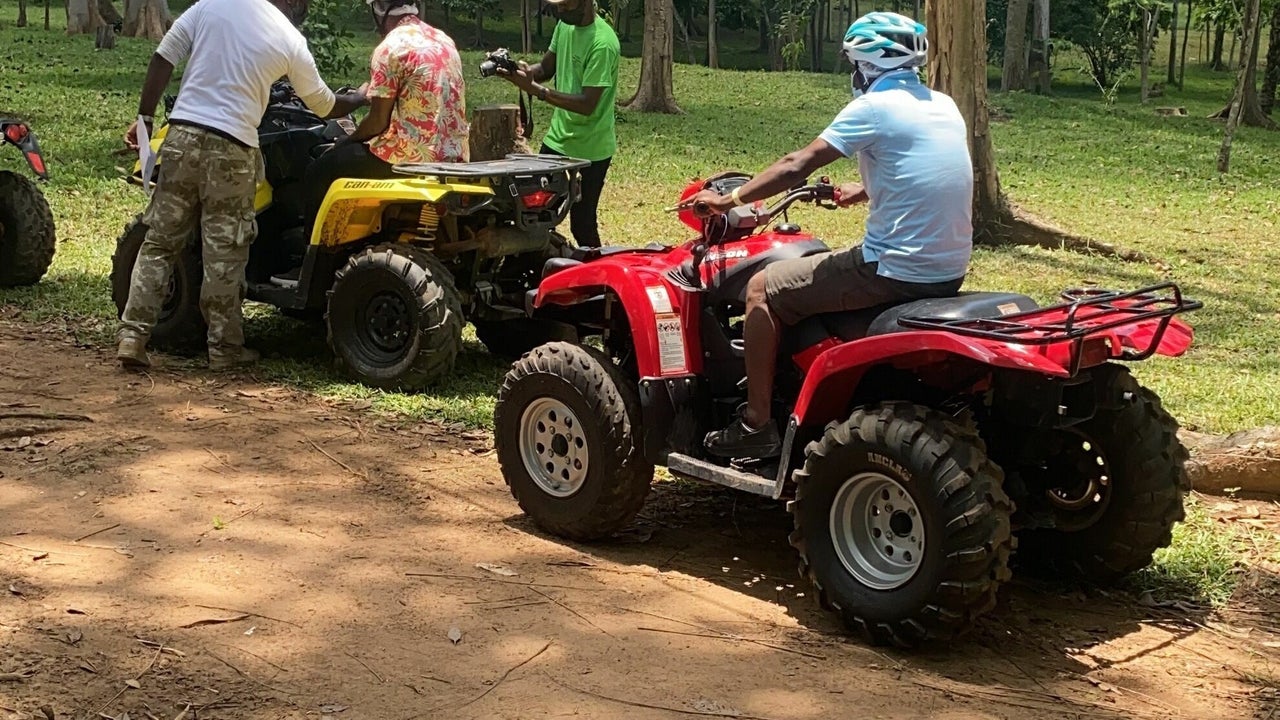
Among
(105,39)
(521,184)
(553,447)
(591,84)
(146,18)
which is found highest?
(146,18)

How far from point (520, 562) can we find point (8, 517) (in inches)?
73.4

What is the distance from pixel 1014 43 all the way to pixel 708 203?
2936 centimetres

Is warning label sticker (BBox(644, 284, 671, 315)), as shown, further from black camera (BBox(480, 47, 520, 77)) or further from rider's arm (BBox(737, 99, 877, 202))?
black camera (BBox(480, 47, 520, 77))

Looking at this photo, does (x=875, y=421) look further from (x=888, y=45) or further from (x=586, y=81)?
(x=586, y=81)

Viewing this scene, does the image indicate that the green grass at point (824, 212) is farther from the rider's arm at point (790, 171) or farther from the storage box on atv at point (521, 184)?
the rider's arm at point (790, 171)

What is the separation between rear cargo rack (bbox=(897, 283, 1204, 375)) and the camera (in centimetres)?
416

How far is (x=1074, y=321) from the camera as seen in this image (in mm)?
4270

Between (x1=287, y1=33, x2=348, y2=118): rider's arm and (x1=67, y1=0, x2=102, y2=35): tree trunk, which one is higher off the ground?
(x1=67, y1=0, x2=102, y2=35): tree trunk


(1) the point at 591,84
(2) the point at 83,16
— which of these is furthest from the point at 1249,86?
(2) the point at 83,16

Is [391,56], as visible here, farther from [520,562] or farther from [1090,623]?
[1090,623]

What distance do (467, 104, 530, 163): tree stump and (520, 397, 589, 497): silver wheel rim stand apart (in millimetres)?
4680

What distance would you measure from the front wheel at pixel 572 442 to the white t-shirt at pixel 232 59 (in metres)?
2.73

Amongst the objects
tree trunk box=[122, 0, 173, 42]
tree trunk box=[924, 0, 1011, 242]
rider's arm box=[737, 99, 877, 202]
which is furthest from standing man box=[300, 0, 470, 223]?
tree trunk box=[122, 0, 173, 42]

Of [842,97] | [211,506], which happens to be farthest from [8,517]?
[842,97]
